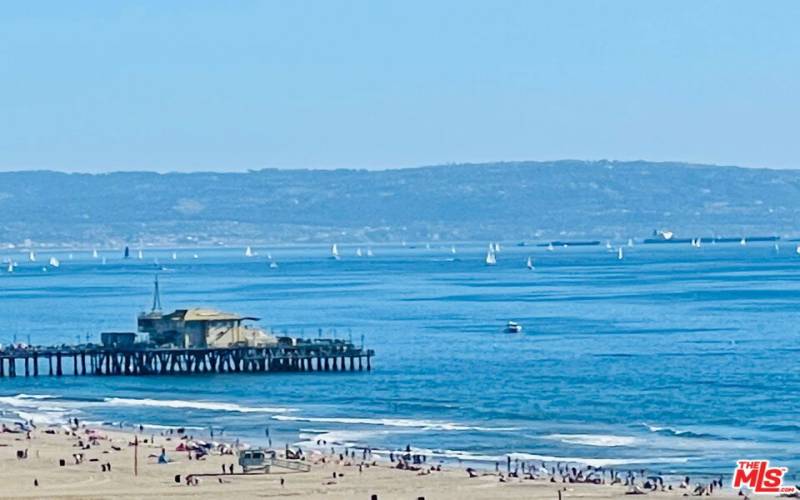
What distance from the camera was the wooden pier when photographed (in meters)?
105

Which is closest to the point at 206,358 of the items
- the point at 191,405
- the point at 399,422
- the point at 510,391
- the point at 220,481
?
the point at 191,405

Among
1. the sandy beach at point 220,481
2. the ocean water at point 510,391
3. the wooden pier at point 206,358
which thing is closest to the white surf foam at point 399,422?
the ocean water at point 510,391

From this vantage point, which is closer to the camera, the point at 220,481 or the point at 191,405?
the point at 220,481

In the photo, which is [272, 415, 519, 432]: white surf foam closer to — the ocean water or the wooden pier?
the ocean water

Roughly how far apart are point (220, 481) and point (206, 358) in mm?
44675

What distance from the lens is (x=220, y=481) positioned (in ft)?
204

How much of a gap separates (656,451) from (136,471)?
1814 cm

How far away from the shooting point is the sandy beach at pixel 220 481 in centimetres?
5931

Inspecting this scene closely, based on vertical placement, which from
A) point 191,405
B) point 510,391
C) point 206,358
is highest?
point 206,358

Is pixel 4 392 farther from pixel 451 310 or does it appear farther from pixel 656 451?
pixel 451 310

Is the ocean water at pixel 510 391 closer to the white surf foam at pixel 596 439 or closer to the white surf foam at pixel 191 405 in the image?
the white surf foam at pixel 596 439

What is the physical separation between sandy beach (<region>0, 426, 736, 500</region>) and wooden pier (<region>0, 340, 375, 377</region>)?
110 ft

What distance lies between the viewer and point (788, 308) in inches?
6289

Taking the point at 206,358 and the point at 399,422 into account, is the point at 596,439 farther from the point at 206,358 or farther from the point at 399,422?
the point at 206,358
